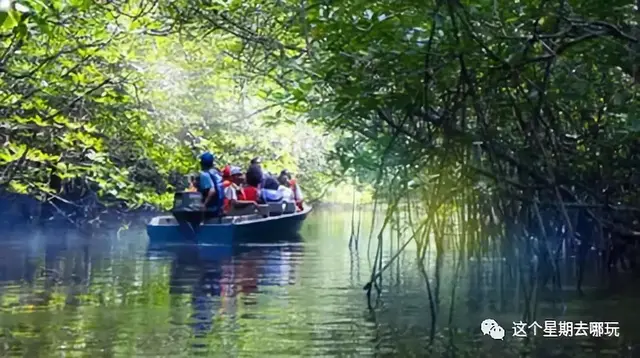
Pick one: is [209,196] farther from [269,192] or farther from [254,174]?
[269,192]

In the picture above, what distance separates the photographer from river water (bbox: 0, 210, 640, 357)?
17.2 ft

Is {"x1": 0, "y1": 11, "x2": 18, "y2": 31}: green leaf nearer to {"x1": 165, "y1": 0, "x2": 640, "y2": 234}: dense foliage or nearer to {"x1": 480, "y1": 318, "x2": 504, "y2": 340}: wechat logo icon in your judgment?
{"x1": 165, "y1": 0, "x2": 640, "y2": 234}: dense foliage

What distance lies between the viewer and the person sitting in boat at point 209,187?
44.2 ft

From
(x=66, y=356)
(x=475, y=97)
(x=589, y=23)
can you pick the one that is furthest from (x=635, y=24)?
(x=66, y=356)

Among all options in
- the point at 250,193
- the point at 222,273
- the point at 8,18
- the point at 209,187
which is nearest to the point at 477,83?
the point at 8,18

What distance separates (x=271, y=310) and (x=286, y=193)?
11.0 metres

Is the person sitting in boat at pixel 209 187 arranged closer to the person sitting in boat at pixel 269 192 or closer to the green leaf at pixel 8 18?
the person sitting in boat at pixel 269 192

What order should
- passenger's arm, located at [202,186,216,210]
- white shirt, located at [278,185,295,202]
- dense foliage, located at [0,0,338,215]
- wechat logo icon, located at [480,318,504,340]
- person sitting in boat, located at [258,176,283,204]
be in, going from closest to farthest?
wechat logo icon, located at [480,318,504,340] → dense foliage, located at [0,0,338,215] → passenger's arm, located at [202,186,216,210] → person sitting in boat, located at [258,176,283,204] → white shirt, located at [278,185,295,202]

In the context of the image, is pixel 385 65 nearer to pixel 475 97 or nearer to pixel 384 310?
pixel 475 97

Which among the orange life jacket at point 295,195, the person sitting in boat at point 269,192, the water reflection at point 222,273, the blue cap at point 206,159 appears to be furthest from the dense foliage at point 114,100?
the water reflection at point 222,273

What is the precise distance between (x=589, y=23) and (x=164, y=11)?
3691 millimetres

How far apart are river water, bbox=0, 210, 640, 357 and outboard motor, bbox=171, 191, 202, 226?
234 cm

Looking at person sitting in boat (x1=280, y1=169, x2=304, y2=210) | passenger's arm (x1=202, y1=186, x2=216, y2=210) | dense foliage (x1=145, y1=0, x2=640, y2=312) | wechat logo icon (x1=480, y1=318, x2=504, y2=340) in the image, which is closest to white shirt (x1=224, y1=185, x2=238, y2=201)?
passenger's arm (x1=202, y1=186, x2=216, y2=210)

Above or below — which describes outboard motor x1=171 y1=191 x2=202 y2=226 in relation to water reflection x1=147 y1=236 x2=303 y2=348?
above
